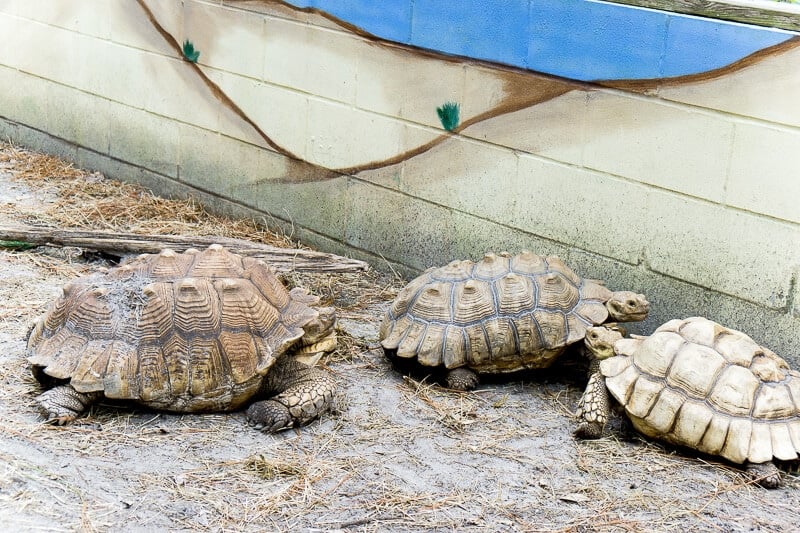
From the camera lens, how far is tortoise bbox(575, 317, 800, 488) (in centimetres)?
418

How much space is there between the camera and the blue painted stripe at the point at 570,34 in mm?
4777

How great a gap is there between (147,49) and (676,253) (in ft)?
13.7

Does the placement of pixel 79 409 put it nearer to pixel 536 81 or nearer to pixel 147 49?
pixel 536 81

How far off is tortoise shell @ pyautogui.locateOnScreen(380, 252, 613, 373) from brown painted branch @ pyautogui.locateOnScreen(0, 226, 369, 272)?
105cm

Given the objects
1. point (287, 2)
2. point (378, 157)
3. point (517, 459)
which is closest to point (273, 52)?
point (287, 2)

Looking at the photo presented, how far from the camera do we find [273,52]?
21.7 feet

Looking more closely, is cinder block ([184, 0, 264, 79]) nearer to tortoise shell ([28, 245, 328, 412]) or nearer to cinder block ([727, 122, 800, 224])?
tortoise shell ([28, 245, 328, 412])

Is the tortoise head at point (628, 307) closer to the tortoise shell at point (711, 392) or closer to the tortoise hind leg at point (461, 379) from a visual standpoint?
the tortoise shell at point (711, 392)

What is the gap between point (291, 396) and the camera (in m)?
4.48

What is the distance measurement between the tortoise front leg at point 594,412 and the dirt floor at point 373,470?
61 millimetres

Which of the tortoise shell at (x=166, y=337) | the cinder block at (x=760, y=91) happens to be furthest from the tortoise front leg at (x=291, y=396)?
the cinder block at (x=760, y=91)

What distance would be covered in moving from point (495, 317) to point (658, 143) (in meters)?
1.17

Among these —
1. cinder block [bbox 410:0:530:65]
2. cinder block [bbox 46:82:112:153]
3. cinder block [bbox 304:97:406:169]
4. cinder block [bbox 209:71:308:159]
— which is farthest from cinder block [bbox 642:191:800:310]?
cinder block [bbox 46:82:112:153]

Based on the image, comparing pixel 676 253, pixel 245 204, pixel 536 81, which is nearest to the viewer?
pixel 676 253
